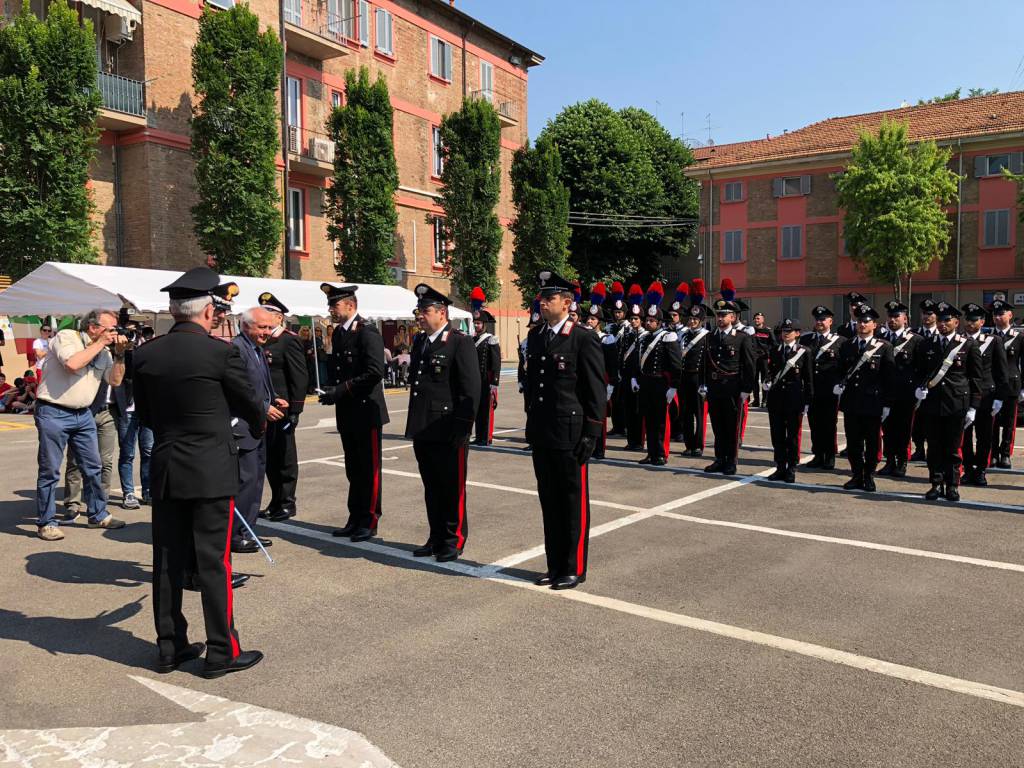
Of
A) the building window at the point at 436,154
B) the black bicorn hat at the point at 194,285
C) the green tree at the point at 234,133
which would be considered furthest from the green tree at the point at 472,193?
the black bicorn hat at the point at 194,285

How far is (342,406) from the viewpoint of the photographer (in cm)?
729

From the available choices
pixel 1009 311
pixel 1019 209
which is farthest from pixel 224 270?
pixel 1019 209

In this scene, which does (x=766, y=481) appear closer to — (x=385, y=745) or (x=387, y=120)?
(x=385, y=745)

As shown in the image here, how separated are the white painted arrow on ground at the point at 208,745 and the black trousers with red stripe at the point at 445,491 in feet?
8.95

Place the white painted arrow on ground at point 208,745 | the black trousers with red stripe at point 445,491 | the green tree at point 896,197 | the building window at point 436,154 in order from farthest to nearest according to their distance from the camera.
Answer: the green tree at point 896,197
the building window at point 436,154
the black trousers with red stripe at point 445,491
the white painted arrow on ground at point 208,745

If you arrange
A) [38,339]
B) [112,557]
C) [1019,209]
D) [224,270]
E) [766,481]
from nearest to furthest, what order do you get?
[112,557]
[766,481]
[38,339]
[224,270]
[1019,209]

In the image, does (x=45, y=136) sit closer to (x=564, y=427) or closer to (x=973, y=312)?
(x=564, y=427)

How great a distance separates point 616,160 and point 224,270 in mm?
24258

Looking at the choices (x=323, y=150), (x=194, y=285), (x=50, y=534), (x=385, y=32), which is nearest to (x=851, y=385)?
(x=194, y=285)

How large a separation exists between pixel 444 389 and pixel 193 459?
8.35 ft

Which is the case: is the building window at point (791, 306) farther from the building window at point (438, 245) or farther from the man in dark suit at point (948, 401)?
the man in dark suit at point (948, 401)

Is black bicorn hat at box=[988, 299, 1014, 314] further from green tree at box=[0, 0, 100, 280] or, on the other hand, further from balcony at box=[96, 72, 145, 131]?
balcony at box=[96, 72, 145, 131]

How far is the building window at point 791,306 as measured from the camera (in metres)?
43.6

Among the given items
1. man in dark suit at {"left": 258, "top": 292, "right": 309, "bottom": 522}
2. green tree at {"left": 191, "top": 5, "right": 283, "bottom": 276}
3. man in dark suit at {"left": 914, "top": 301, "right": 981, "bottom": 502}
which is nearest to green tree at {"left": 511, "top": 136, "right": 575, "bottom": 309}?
green tree at {"left": 191, "top": 5, "right": 283, "bottom": 276}
